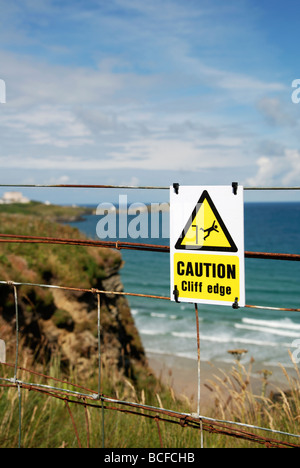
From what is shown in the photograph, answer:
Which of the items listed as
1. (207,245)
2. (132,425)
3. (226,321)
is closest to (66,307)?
(132,425)

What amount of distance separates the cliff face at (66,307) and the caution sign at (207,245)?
4751mm

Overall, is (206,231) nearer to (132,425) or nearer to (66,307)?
(132,425)

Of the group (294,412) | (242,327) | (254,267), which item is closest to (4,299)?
(294,412)

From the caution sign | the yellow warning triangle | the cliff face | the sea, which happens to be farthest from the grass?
the sea

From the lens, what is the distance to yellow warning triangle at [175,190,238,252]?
2.08 meters

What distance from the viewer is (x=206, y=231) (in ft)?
6.93

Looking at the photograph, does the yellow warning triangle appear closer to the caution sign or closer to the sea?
the caution sign

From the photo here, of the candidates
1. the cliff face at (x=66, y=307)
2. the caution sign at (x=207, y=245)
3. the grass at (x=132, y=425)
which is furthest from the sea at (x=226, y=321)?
the caution sign at (x=207, y=245)

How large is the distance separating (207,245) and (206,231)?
0.21 ft

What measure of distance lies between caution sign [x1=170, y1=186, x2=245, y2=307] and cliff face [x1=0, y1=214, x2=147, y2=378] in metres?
4.75

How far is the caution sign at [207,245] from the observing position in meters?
2.05

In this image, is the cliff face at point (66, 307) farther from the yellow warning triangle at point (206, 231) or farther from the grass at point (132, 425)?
the yellow warning triangle at point (206, 231)

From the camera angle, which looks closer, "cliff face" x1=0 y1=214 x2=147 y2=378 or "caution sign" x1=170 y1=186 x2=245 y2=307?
"caution sign" x1=170 y1=186 x2=245 y2=307

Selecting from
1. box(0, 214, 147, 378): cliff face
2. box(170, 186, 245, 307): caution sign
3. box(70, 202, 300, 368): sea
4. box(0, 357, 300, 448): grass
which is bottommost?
box(0, 357, 300, 448): grass
